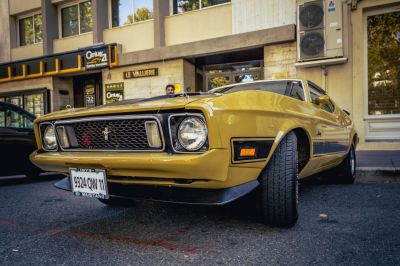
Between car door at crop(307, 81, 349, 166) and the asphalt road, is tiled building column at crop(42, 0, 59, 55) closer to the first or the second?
the asphalt road

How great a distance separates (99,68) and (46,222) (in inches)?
407

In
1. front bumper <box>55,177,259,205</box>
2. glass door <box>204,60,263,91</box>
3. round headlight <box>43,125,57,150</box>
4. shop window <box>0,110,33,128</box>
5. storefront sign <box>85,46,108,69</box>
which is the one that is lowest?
front bumper <box>55,177,259,205</box>

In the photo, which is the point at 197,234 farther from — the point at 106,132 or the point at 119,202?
the point at 119,202

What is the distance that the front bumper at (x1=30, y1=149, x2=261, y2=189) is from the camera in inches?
72.5

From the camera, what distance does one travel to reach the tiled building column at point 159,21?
36.2ft

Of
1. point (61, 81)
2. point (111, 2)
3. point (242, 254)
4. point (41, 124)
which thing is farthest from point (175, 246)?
point (61, 81)

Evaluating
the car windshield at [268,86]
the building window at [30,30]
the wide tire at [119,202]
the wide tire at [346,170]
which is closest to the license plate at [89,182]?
the wide tire at [119,202]

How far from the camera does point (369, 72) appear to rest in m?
8.61

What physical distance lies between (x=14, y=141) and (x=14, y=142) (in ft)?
0.05

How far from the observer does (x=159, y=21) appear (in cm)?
1100

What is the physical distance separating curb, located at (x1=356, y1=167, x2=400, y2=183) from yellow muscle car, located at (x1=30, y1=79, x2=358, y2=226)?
2.83 metres

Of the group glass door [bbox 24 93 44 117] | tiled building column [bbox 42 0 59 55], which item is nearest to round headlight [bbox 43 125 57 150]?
glass door [bbox 24 93 44 117]

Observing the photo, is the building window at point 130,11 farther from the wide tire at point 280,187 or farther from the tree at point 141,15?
the wide tire at point 280,187

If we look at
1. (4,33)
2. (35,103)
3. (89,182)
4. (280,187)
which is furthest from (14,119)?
(4,33)
